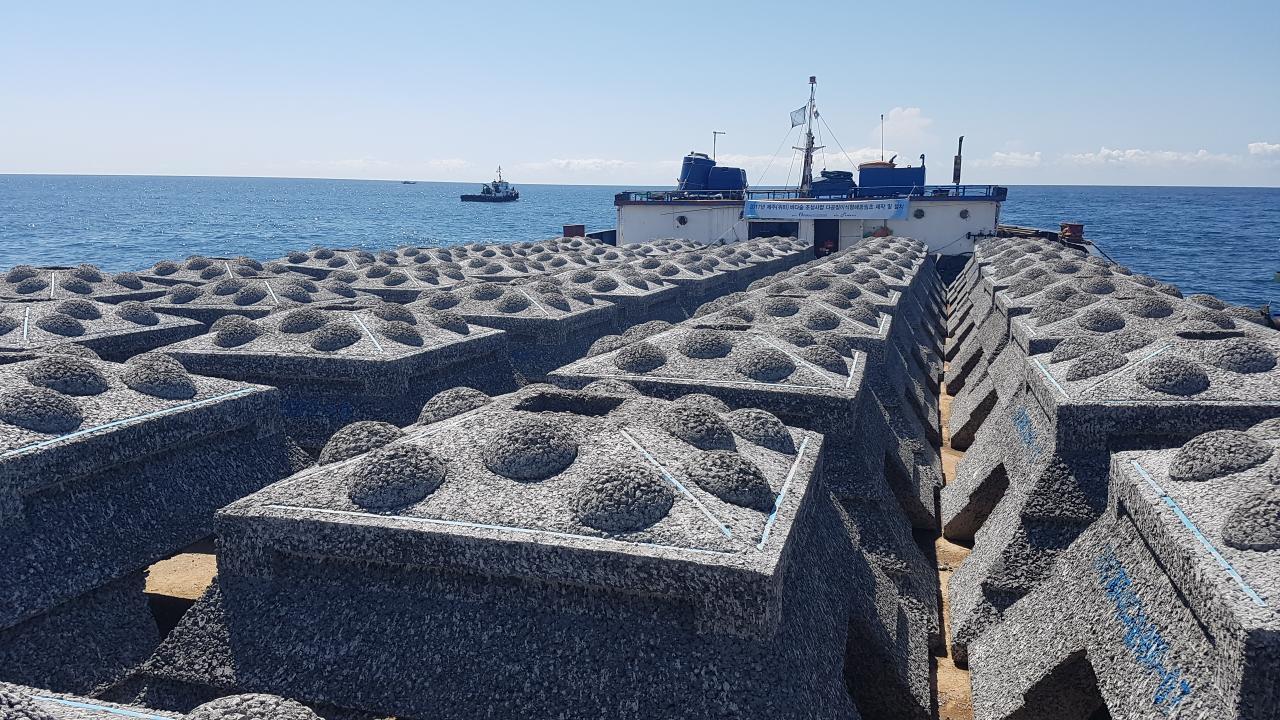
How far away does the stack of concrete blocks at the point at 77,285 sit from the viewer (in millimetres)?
17312

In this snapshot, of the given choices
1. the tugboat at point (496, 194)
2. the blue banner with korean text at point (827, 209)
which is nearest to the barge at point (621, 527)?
the blue banner with korean text at point (827, 209)

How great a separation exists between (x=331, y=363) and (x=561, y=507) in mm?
6567

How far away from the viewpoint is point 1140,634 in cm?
657

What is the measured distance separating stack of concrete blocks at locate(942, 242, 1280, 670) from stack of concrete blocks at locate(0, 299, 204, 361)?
12399mm

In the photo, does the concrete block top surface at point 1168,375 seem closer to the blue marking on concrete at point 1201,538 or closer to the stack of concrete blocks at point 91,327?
the blue marking on concrete at point 1201,538

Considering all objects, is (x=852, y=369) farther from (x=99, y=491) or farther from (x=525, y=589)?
(x=99, y=491)

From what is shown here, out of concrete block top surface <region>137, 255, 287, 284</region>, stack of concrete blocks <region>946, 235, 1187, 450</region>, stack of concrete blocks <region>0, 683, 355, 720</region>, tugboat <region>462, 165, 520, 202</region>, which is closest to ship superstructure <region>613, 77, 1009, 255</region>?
stack of concrete blocks <region>946, 235, 1187, 450</region>

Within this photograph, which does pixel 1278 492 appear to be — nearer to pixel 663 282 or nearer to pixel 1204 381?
pixel 1204 381

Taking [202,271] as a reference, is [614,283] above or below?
below

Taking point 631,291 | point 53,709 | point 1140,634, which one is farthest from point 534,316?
point 53,709

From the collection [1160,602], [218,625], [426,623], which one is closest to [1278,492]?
[1160,602]

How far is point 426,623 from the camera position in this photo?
238 inches

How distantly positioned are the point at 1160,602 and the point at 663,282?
56.3 ft

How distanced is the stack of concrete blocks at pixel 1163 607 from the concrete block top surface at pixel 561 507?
2716 mm
